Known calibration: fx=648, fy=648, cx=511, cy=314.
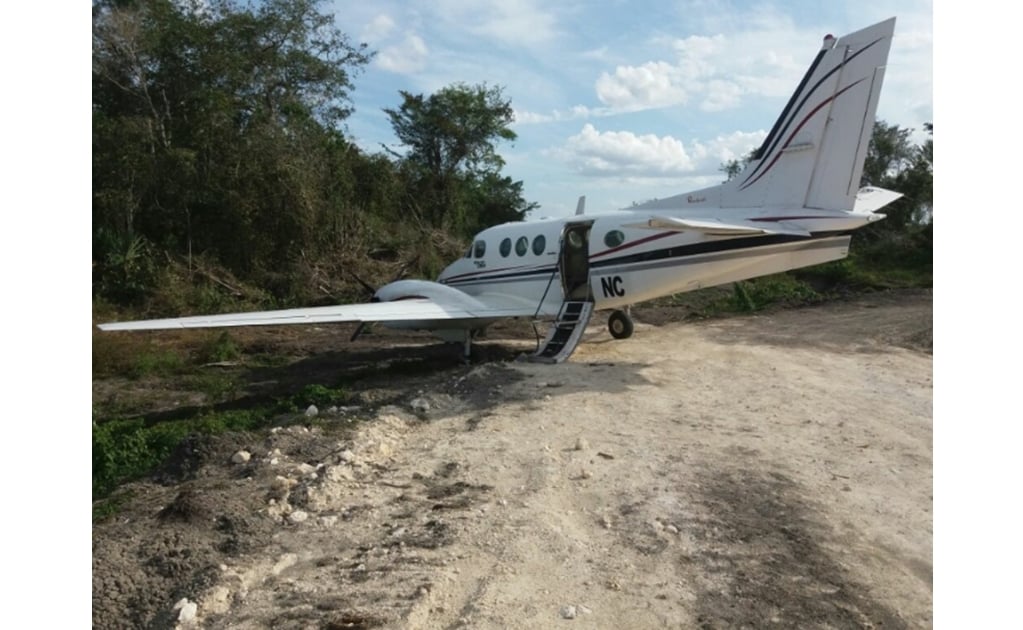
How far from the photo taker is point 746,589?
162 inches

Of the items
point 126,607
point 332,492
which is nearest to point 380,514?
point 332,492

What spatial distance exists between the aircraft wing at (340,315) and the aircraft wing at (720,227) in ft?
13.3

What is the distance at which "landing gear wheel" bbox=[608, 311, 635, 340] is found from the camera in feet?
48.2

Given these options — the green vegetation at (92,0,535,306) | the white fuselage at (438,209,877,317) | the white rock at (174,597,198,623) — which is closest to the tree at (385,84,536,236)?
the green vegetation at (92,0,535,306)

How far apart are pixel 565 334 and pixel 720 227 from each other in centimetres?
366

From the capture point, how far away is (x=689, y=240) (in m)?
11.6

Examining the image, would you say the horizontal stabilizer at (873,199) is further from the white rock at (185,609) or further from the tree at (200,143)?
the tree at (200,143)

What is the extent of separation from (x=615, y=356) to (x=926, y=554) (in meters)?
8.08

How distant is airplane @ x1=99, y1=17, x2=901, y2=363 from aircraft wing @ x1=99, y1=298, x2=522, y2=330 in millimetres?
30

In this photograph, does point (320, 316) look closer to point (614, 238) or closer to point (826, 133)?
point (614, 238)

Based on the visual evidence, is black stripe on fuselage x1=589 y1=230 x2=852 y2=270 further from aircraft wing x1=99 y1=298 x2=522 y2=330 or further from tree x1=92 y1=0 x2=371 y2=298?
tree x1=92 y1=0 x2=371 y2=298

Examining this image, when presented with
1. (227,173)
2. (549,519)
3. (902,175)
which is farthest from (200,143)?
(902,175)

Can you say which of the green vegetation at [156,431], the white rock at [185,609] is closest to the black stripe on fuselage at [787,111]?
the green vegetation at [156,431]

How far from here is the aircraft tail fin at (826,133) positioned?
10039 mm
